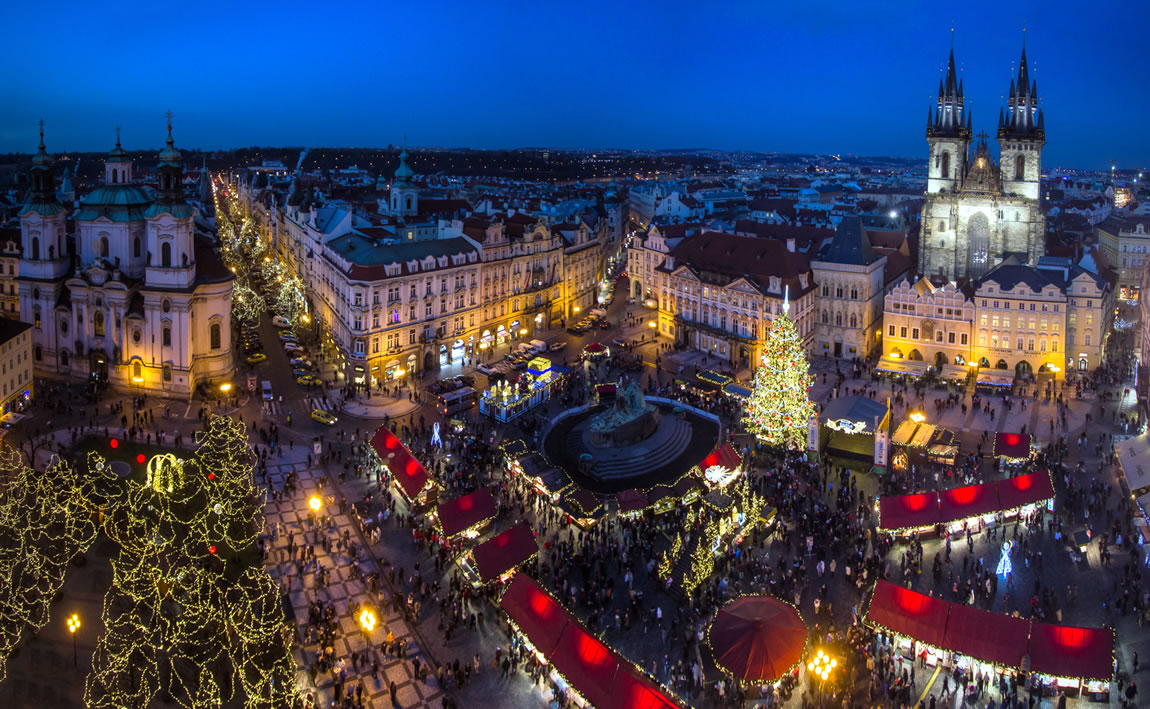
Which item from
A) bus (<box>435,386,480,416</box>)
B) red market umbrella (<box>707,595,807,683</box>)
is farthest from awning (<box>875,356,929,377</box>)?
red market umbrella (<box>707,595,807,683</box>)

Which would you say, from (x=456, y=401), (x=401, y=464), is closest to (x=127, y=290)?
(x=456, y=401)

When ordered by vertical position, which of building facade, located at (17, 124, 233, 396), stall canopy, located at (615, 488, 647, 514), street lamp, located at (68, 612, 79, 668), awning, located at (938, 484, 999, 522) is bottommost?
street lamp, located at (68, 612, 79, 668)

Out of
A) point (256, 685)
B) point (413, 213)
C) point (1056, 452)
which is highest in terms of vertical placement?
point (413, 213)

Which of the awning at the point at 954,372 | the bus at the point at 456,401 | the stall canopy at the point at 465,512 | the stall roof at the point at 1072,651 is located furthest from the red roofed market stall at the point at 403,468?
the awning at the point at 954,372

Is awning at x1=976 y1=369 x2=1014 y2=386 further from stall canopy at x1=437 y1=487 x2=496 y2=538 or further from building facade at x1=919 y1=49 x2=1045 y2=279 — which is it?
stall canopy at x1=437 y1=487 x2=496 y2=538

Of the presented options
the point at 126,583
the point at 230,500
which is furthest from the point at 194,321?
the point at 126,583

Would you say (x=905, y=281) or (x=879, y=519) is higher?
(x=905, y=281)

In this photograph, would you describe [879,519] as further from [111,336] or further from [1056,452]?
[111,336]

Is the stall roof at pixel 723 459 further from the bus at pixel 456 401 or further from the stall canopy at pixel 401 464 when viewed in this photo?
the bus at pixel 456 401
